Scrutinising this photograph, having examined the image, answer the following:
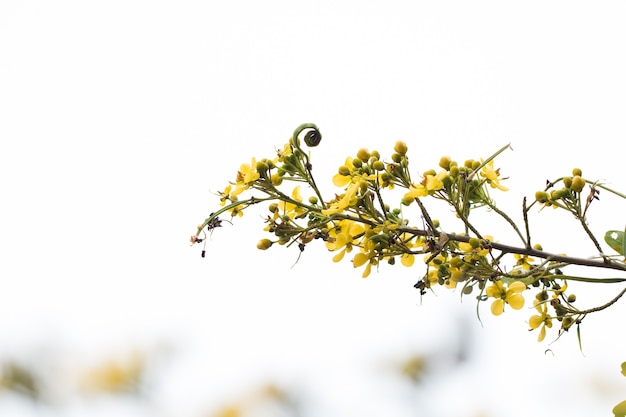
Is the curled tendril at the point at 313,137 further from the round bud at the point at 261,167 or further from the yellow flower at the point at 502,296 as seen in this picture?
the yellow flower at the point at 502,296

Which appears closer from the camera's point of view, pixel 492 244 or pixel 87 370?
pixel 492 244

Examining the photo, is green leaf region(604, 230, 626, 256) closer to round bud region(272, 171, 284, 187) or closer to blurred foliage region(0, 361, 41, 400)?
round bud region(272, 171, 284, 187)

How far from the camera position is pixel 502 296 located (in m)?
0.46

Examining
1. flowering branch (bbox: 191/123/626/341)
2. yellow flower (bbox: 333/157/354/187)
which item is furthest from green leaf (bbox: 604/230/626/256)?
yellow flower (bbox: 333/157/354/187)

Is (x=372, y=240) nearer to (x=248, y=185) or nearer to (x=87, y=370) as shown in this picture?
(x=248, y=185)

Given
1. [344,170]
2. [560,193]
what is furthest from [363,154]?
[560,193]

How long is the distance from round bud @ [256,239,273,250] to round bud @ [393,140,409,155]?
101 mm

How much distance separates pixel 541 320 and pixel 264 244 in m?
0.18

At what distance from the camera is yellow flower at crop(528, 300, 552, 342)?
1.54ft

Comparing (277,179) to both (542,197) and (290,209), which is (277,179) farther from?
(542,197)

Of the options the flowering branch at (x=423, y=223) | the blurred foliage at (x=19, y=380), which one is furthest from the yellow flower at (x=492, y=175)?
the blurred foliage at (x=19, y=380)

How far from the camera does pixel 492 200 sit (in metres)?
0.48

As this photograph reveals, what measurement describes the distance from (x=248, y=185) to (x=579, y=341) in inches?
8.7

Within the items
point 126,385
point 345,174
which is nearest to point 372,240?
point 345,174
